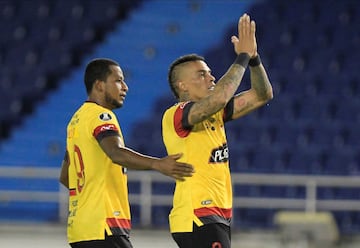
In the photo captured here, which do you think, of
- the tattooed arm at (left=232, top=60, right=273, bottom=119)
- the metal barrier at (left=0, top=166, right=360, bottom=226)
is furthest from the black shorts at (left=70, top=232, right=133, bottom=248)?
the metal barrier at (left=0, top=166, right=360, bottom=226)

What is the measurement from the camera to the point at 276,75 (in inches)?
552

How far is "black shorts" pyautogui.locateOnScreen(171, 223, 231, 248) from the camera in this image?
5.71 metres

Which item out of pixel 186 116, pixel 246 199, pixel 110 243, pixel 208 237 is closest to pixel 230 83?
pixel 186 116

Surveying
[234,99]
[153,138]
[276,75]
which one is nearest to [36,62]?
[153,138]

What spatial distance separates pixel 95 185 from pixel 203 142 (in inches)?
25.0

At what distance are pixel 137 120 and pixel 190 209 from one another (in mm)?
8262

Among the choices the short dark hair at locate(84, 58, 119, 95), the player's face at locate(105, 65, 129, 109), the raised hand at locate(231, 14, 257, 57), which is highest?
the raised hand at locate(231, 14, 257, 57)

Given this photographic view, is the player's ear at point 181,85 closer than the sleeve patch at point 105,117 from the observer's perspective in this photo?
No

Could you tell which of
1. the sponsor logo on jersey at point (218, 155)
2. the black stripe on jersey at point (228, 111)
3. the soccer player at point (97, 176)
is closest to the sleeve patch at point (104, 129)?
the soccer player at point (97, 176)

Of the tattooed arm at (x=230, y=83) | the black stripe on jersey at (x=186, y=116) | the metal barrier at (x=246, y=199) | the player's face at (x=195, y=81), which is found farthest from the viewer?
the metal barrier at (x=246, y=199)

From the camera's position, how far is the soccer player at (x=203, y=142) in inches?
224

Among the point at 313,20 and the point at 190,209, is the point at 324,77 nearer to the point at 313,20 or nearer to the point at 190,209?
the point at 313,20

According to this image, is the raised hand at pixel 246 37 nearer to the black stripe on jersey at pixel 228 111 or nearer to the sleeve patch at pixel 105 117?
the black stripe on jersey at pixel 228 111

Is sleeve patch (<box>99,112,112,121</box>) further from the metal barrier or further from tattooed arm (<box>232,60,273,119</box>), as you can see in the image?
the metal barrier
